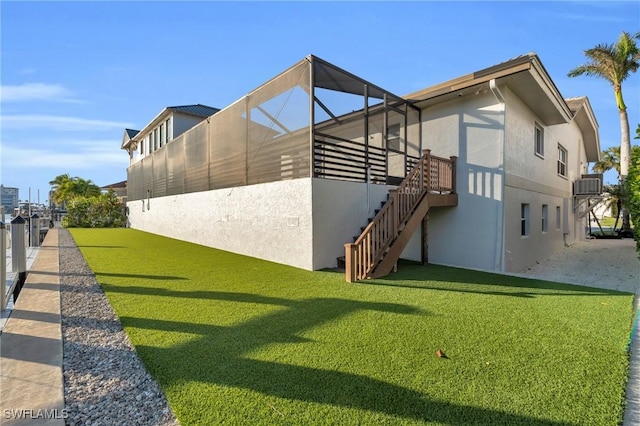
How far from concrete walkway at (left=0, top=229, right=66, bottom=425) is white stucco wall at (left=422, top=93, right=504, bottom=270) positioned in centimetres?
932

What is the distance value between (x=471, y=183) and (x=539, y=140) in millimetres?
4984

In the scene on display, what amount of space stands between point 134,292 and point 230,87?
379 inches

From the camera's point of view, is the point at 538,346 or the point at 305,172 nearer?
the point at 538,346

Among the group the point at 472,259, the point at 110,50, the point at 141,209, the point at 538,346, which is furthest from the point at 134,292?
the point at 141,209

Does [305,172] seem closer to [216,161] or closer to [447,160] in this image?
[447,160]

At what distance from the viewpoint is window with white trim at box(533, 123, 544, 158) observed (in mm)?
11484

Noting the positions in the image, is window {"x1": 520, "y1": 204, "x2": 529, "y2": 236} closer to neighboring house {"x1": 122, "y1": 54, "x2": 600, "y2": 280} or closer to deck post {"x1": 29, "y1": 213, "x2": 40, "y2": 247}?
neighboring house {"x1": 122, "y1": 54, "x2": 600, "y2": 280}

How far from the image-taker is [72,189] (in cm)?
4197

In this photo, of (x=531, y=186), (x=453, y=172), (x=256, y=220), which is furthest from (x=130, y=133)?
(x=531, y=186)

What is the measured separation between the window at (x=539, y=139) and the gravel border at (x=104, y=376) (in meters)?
→ 13.4

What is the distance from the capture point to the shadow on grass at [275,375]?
2314 millimetres

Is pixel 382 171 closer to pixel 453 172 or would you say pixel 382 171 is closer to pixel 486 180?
pixel 453 172

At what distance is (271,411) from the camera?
→ 231 centimetres

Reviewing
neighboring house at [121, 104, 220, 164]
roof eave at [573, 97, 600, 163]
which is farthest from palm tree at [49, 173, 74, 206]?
roof eave at [573, 97, 600, 163]
